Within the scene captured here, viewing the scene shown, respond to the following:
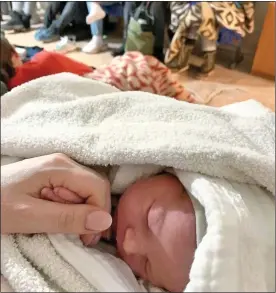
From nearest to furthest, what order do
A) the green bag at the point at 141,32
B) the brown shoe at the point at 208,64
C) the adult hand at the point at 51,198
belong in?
the adult hand at the point at 51,198 < the green bag at the point at 141,32 < the brown shoe at the point at 208,64

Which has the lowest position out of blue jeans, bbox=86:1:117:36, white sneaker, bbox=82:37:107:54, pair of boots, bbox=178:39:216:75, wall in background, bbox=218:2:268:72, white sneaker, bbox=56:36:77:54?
pair of boots, bbox=178:39:216:75

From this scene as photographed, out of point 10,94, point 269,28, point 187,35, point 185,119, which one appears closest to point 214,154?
point 185,119

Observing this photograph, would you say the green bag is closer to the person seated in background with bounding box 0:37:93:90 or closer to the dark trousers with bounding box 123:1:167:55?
the dark trousers with bounding box 123:1:167:55

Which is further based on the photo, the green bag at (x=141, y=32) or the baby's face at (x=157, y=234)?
the green bag at (x=141, y=32)

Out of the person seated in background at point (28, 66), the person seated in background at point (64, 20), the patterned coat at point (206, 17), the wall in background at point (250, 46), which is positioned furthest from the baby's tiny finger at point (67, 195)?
the patterned coat at point (206, 17)

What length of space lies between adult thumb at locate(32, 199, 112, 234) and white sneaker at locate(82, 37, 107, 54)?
0.30m

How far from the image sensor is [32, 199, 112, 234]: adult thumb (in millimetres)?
249

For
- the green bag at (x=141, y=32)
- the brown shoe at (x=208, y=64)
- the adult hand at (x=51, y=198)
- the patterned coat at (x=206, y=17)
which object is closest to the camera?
the adult hand at (x=51, y=198)

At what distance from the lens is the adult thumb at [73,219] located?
25 centimetres

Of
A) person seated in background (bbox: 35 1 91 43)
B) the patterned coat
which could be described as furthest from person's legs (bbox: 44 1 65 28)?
the patterned coat

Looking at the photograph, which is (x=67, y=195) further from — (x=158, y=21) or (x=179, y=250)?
(x=158, y=21)

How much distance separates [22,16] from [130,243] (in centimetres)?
25

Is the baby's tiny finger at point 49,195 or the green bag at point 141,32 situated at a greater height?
the baby's tiny finger at point 49,195

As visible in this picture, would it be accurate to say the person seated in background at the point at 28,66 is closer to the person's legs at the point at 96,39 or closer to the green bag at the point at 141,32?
the person's legs at the point at 96,39
